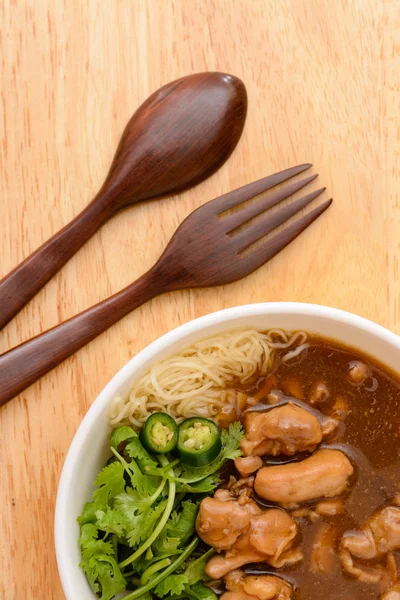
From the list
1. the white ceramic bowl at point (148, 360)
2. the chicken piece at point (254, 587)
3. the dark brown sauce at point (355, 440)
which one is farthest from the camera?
the dark brown sauce at point (355, 440)

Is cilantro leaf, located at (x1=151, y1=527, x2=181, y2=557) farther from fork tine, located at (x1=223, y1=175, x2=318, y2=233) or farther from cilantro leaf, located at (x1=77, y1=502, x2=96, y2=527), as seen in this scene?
fork tine, located at (x1=223, y1=175, x2=318, y2=233)

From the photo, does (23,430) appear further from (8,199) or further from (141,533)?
(8,199)

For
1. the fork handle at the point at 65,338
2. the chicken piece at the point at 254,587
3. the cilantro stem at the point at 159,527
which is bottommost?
the chicken piece at the point at 254,587

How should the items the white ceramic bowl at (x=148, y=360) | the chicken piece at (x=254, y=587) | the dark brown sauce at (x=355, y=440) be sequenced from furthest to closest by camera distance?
1. the dark brown sauce at (x=355, y=440)
2. the chicken piece at (x=254, y=587)
3. the white ceramic bowl at (x=148, y=360)

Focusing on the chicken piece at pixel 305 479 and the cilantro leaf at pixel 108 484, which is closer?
the cilantro leaf at pixel 108 484

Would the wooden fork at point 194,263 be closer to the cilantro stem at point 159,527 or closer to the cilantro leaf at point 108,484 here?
the cilantro leaf at point 108,484

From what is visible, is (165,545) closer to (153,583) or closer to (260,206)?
(153,583)

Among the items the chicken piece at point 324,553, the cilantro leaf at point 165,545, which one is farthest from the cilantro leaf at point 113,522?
the chicken piece at point 324,553
